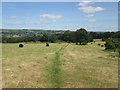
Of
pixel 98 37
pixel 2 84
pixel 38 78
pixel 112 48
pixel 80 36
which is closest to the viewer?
pixel 2 84

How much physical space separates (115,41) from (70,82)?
23098 mm

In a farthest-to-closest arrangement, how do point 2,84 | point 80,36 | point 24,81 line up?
point 80,36 → point 24,81 → point 2,84

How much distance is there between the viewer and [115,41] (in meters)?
28.4

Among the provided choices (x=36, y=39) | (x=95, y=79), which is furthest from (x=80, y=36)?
(x=95, y=79)

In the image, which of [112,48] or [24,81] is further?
[112,48]

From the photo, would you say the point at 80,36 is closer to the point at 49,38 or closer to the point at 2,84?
the point at 49,38

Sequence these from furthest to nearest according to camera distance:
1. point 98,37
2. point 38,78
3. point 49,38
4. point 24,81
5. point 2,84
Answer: point 98,37 → point 49,38 → point 38,78 → point 24,81 → point 2,84

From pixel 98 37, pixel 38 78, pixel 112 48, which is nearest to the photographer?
pixel 38 78

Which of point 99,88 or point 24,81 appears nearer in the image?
point 99,88

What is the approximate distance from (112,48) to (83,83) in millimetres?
21756

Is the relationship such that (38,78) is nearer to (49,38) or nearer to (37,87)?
(37,87)

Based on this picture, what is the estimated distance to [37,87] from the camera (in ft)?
24.0

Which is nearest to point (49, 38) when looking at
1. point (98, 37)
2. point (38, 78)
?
point (98, 37)

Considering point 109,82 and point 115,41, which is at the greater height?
point 115,41
